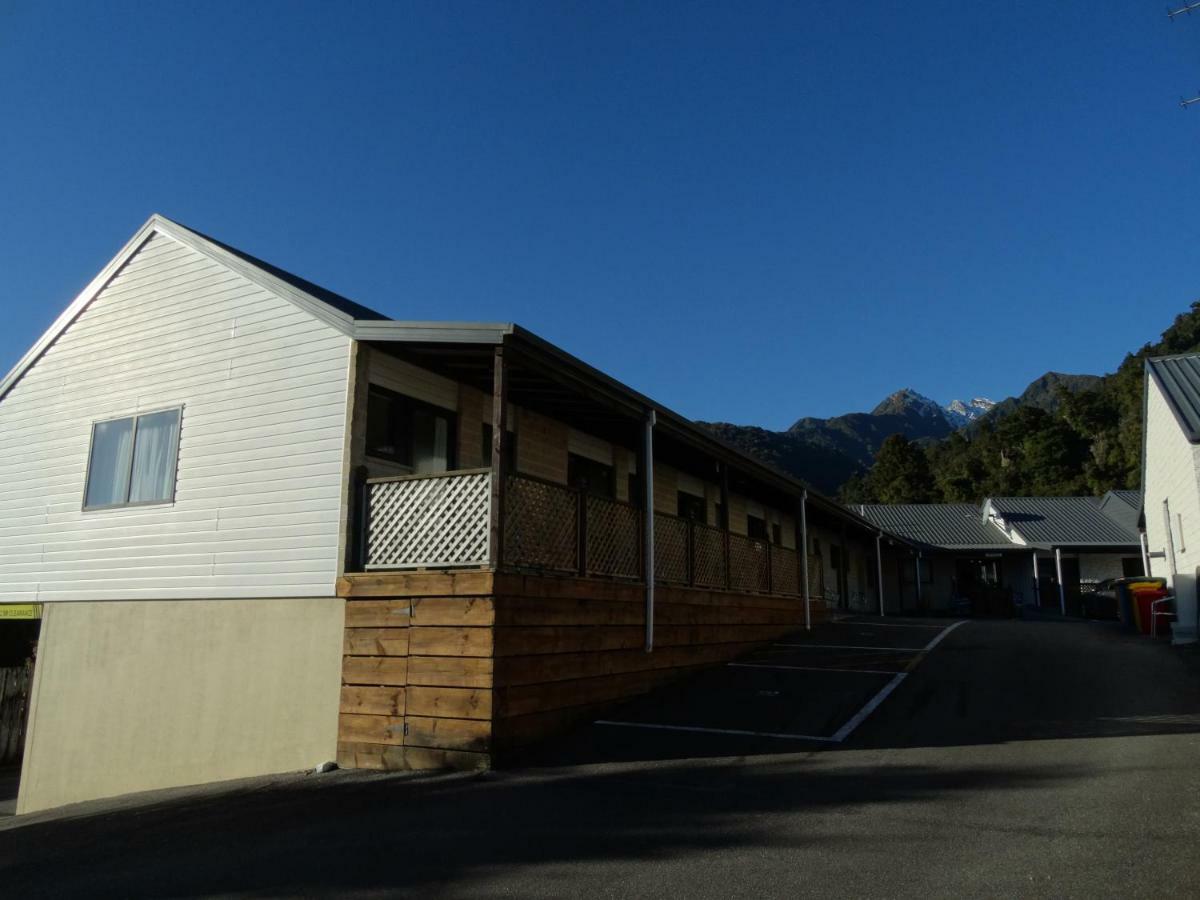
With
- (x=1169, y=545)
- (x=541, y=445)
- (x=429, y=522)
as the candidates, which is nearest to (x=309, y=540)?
(x=429, y=522)

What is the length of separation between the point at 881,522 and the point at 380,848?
1462 inches

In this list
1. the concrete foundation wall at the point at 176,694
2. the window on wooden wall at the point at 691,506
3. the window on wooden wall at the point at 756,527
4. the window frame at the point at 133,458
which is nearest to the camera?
the concrete foundation wall at the point at 176,694

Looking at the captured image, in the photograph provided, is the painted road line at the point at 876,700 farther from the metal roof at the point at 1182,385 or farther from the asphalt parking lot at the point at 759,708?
the metal roof at the point at 1182,385

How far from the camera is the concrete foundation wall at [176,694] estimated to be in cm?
1013

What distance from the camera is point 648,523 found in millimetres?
11742

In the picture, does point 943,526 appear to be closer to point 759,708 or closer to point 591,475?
point 591,475

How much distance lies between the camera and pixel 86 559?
12898 millimetres

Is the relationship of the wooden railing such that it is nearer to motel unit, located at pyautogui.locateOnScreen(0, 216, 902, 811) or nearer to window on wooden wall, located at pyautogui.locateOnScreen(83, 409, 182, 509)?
motel unit, located at pyautogui.locateOnScreen(0, 216, 902, 811)

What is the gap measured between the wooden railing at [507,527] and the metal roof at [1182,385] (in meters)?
11.6

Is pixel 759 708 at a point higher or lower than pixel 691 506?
lower

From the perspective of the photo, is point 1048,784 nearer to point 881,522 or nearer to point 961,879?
point 961,879

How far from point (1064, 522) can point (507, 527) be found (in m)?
35.7

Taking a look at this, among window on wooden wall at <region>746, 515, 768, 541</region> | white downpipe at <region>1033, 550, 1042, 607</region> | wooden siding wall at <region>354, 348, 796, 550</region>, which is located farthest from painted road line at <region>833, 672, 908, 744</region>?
white downpipe at <region>1033, 550, 1042, 607</region>

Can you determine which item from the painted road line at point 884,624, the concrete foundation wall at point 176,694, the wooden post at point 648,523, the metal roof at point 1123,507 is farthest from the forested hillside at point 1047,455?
the concrete foundation wall at point 176,694
